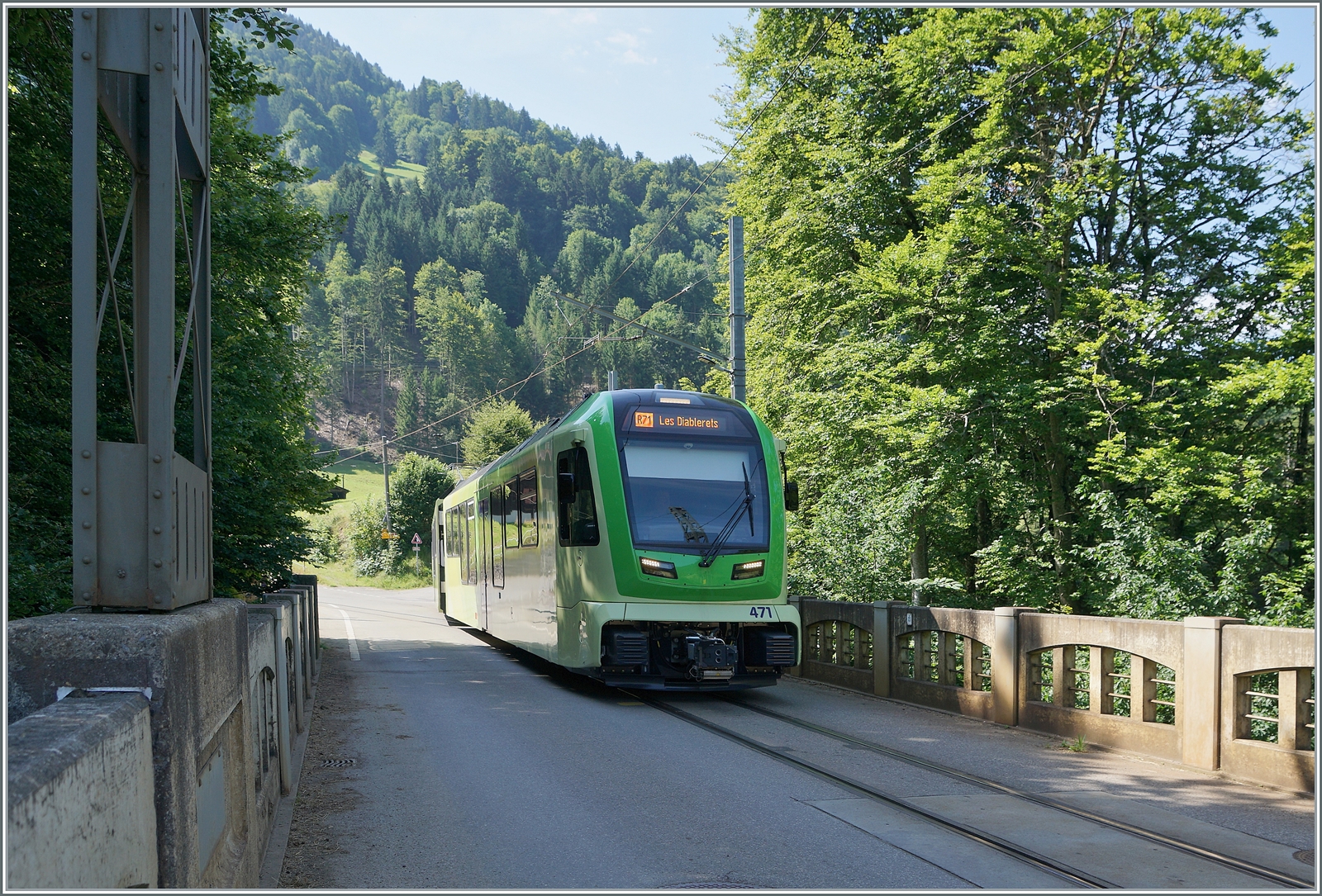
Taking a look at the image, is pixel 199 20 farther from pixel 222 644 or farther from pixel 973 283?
pixel 973 283

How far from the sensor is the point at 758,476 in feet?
43.3

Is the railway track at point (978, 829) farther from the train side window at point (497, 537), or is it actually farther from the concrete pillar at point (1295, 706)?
the train side window at point (497, 537)

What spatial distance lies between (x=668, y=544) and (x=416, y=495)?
54.3 metres

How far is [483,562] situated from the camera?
19781mm

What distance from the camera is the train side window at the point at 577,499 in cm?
1277

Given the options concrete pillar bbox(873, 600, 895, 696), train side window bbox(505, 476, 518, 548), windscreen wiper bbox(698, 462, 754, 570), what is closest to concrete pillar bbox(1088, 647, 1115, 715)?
concrete pillar bbox(873, 600, 895, 696)

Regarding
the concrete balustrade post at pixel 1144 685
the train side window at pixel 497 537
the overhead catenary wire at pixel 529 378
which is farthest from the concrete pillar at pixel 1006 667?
the overhead catenary wire at pixel 529 378

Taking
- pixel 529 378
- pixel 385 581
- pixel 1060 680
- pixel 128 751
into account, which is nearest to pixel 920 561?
pixel 1060 680

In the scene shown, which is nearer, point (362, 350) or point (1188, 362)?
point (1188, 362)

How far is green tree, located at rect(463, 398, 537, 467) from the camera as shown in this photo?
67.8 m

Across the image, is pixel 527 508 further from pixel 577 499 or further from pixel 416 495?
pixel 416 495

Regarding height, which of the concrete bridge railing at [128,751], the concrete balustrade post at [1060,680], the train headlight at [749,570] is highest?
the concrete bridge railing at [128,751]

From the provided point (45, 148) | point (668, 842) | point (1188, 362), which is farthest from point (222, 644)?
point (1188, 362)

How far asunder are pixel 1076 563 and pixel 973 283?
5768 millimetres
